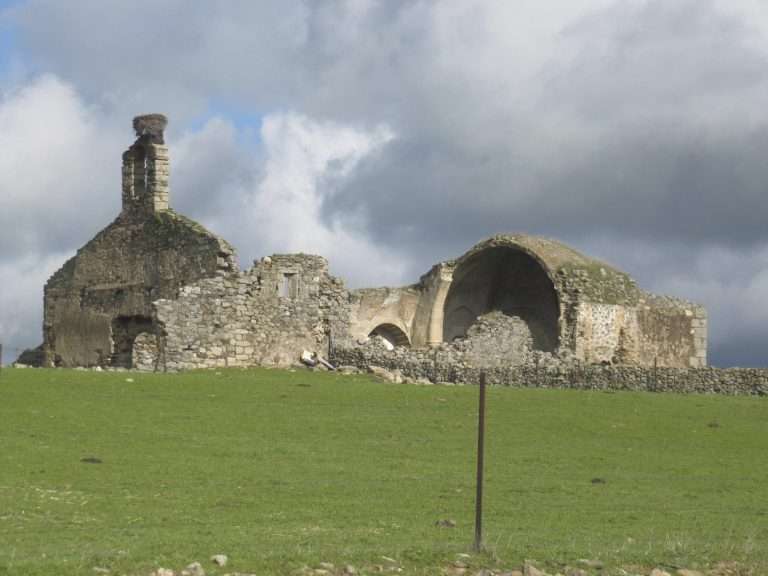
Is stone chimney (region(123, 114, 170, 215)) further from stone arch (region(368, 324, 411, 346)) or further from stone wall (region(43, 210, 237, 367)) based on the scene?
stone arch (region(368, 324, 411, 346))

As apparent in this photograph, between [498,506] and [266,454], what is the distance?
562cm

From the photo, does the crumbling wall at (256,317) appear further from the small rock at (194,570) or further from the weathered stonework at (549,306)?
the small rock at (194,570)

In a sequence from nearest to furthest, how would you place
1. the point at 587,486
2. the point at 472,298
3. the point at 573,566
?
1. the point at 573,566
2. the point at 587,486
3. the point at 472,298

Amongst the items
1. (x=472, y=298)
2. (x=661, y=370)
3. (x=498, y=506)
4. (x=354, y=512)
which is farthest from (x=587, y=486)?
(x=472, y=298)

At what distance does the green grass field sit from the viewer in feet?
54.5

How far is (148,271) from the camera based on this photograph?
49.6 metres

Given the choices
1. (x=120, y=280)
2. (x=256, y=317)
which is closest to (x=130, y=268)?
(x=120, y=280)

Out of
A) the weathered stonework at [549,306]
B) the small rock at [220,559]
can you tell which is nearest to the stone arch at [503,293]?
the weathered stonework at [549,306]

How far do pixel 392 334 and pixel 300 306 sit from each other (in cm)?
1474

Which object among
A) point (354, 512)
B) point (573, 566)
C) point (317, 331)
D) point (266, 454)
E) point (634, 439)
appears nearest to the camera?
point (573, 566)

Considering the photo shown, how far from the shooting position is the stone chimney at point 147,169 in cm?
5019

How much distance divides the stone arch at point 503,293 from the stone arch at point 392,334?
1913 millimetres

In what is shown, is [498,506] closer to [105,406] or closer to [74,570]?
[74,570]

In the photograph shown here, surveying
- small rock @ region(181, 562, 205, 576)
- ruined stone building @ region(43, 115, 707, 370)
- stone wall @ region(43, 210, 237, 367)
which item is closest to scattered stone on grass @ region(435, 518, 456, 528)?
small rock @ region(181, 562, 205, 576)
